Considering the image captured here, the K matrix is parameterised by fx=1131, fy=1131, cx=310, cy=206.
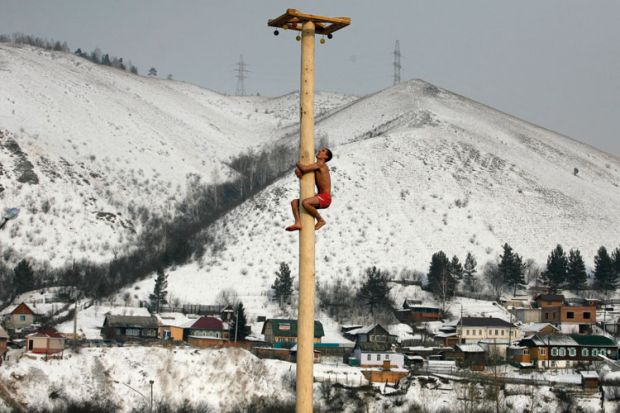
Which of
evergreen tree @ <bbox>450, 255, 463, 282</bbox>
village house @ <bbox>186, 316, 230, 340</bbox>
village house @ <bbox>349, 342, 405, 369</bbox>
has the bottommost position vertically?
village house @ <bbox>349, 342, 405, 369</bbox>

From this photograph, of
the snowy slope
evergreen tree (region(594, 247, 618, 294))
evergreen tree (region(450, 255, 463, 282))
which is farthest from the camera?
the snowy slope

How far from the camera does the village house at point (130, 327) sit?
10059 centimetres

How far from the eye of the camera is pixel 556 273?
130 meters

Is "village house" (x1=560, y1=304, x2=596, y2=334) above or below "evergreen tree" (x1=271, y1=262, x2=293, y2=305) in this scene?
A: below

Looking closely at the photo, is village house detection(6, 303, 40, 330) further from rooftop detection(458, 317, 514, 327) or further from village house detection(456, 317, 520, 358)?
rooftop detection(458, 317, 514, 327)

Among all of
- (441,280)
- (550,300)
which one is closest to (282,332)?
(441,280)

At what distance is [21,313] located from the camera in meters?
105

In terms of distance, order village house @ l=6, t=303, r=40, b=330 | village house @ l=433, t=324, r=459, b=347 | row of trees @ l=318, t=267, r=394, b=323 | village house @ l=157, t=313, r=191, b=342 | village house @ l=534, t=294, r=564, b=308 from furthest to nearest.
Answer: village house @ l=534, t=294, r=564, b=308, row of trees @ l=318, t=267, r=394, b=323, village house @ l=433, t=324, r=459, b=347, village house @ l=157, t=313, r=191, b=342, village house @ l=6, t=303, r=40, b=330

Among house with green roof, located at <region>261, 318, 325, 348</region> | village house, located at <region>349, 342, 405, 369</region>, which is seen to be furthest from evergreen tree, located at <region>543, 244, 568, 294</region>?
village house, located at <region>349, 342, 405, 369</region>

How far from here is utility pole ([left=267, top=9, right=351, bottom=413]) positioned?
11.9 metres

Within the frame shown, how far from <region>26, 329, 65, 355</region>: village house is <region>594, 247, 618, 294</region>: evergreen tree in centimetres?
7282

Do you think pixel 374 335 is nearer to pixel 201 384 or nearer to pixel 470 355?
pixel 470 355

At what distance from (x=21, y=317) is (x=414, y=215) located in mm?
70980

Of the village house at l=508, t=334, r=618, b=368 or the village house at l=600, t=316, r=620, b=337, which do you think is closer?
the village house at l=508, t=334, r=618, b=368
